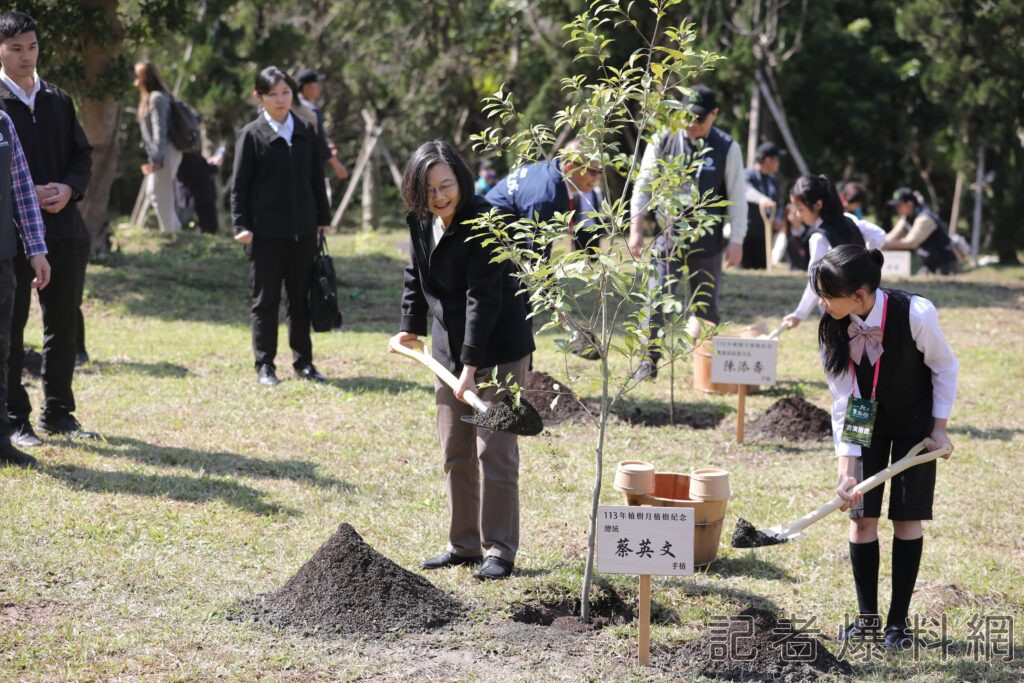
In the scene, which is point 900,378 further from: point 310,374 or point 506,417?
point 310,374

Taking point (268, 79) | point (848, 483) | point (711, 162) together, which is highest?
point (268, 79)

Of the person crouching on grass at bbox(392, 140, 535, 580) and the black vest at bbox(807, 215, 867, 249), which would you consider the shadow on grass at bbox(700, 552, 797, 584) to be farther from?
the black vest at bbox(807, 215, 867, 249)

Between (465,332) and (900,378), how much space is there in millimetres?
1694

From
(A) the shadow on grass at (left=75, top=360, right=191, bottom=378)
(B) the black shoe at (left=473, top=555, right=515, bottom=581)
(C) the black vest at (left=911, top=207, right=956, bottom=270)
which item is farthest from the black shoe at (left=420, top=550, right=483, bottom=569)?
(C) the black vest at (left=911, top=207, right=956, bottom=270)

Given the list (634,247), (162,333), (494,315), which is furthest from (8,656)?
(162,333)

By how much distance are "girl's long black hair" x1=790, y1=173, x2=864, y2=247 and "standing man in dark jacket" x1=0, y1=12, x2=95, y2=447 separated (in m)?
4.10

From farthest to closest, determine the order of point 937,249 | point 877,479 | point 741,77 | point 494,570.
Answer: point 741,77 < point 937,249 < point 494,570 < point 877,479

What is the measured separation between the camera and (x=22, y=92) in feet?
20.2

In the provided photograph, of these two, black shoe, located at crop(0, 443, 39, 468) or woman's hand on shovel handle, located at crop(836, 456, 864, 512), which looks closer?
woman's hand on shovel handle, located at crop(836, 456, 864, 512)

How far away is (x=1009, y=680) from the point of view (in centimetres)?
434

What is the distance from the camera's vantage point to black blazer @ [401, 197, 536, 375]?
4.68m

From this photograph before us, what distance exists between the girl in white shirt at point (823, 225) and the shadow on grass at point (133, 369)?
14.9ft

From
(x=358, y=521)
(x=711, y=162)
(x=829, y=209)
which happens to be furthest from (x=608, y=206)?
(x=711, y=162)

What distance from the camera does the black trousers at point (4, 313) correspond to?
18.7 feet
